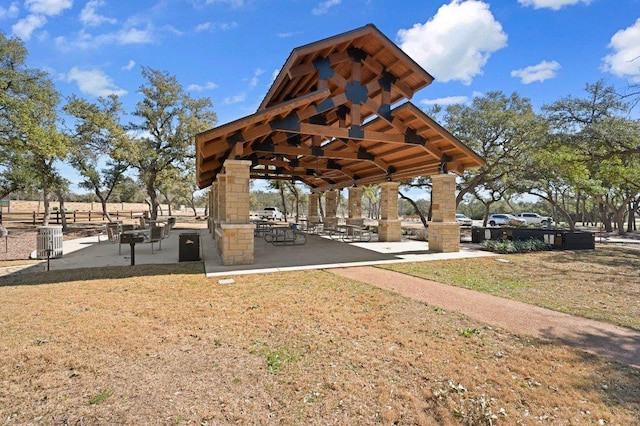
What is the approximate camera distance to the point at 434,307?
4750 millimetres

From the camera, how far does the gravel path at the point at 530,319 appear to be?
350 centimetres

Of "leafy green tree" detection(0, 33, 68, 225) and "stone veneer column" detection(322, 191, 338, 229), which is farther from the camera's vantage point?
"stone veneer column" detection(322, 191, 338, 229)

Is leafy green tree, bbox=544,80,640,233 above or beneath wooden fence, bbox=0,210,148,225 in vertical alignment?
above

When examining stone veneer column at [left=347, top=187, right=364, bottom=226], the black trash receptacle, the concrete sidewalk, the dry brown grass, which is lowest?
the dry brown grass

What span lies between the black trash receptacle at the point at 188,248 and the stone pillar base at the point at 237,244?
4.11 ft

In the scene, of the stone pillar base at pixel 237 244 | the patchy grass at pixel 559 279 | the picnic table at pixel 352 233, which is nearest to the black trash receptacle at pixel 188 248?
the stone pillar base at pixel 237 244

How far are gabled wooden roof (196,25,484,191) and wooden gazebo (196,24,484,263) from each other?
0.02 metres

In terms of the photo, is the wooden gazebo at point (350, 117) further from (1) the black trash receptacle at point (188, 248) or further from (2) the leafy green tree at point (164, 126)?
(2) the leafy green tree at point (164, 126)

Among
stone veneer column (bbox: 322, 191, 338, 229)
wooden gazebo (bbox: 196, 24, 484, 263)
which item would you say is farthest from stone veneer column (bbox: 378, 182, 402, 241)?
stone veneer column (bbox: 322, 191, 338, 229)

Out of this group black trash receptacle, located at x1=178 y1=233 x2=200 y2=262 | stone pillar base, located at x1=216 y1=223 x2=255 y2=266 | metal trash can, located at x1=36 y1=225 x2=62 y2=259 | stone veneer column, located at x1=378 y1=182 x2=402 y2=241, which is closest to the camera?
stone pillar base, located at x1=216 y1=223 x2=255 y2=266

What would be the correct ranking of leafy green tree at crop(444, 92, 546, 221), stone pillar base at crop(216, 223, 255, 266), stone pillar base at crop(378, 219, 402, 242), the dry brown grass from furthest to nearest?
leafy green tree at crop(444, 92, 546, 221) < stone pillar base at crop(378, 219, 402, 242) < stone pillar base at crop(216, 223, 255, 266) < the dry brown grass

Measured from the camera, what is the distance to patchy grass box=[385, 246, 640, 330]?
4.92 metres

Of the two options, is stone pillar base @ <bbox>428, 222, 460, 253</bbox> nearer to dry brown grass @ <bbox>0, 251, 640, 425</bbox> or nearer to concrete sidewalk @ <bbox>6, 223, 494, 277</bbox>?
concrete sidewalk @ <bbox>6, 223, 494, 277</bbox>

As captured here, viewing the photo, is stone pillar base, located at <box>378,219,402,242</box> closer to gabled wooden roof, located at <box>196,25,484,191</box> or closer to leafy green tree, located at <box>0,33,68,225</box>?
gabled wooden roof, located at <box>196,25,484,191</box>
